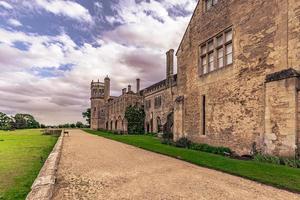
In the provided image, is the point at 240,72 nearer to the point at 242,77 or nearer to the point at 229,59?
the point at 242,77

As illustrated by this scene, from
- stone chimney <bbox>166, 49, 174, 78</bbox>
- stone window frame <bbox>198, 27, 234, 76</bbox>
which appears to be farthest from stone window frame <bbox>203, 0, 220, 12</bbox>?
stone chimney <bbox>166, 49, 174, 78</bbox>

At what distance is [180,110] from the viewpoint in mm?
17375

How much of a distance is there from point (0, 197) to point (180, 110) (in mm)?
13670

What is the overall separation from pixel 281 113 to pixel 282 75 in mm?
1362

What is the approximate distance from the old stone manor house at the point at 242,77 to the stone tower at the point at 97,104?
53.1 metres

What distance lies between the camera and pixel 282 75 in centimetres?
951

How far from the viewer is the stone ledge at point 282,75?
9.04m

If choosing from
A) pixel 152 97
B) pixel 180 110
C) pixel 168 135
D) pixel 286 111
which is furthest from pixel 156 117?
pixel 286 111

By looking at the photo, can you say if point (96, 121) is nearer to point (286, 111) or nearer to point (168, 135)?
point (168, 135)

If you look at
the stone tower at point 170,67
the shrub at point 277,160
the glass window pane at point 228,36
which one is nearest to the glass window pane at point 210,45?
the glass window pane at point 228,36

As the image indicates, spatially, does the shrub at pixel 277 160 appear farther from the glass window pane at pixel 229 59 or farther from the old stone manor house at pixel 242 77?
the glass window pane at pixel 229 59

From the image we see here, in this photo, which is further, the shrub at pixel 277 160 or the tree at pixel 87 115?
the tree at pixel 87 115

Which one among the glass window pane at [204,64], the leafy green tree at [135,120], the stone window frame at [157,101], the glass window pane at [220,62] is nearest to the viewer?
the glass window pane at [220,62]

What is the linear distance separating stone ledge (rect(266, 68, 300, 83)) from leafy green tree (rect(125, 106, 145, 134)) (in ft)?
104
